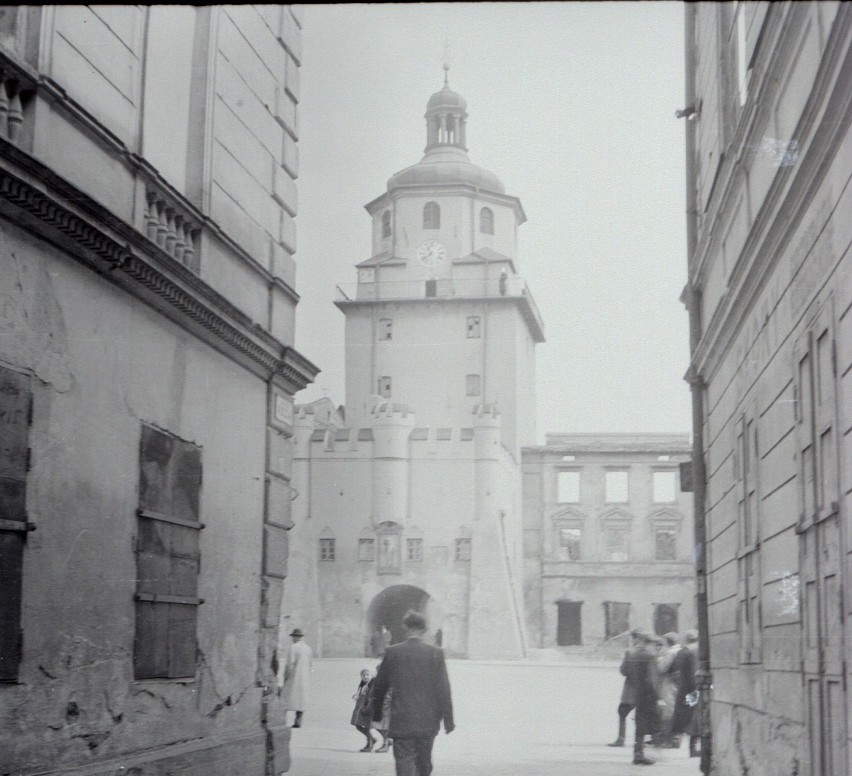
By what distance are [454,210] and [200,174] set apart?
14.6 ft

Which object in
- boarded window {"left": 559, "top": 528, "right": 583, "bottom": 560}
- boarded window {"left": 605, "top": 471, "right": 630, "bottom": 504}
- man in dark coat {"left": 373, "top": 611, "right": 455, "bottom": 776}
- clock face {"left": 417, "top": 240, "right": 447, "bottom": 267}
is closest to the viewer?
man in dark coat {"left": 373, "top": 611, "right": 455, "bottom": 776}

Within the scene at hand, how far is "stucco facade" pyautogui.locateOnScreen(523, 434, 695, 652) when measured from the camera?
43.2 feet

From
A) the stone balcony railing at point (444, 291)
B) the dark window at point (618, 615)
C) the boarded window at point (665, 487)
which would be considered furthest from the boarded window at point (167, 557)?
the boarded window at point (665, 487)

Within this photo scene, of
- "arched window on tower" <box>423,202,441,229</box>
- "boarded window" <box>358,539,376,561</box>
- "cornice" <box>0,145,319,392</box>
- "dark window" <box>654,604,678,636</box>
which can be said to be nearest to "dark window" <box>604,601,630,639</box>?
"dark window" <box>654,604,678,636</box>

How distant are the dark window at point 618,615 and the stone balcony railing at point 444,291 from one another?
108 inches

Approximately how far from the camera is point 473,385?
48.1 ft

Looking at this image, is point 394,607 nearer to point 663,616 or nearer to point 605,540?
point 663,616

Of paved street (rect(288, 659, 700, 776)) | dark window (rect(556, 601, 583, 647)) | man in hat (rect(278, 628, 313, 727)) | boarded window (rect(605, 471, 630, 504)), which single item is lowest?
paved street (rect(288, 659, 700, 776))

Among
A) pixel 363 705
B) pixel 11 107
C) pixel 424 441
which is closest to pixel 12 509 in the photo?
pixel 11 107

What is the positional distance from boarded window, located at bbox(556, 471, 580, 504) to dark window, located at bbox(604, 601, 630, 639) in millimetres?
1480

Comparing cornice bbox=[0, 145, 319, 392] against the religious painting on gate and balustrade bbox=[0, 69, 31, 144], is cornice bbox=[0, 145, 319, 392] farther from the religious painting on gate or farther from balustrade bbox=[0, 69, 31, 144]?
the religious painting on gate

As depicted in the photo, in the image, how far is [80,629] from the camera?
7.12 metres

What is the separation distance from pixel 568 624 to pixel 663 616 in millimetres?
1315

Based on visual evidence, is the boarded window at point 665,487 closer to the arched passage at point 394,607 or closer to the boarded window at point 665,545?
the boarded window at point 665,545
